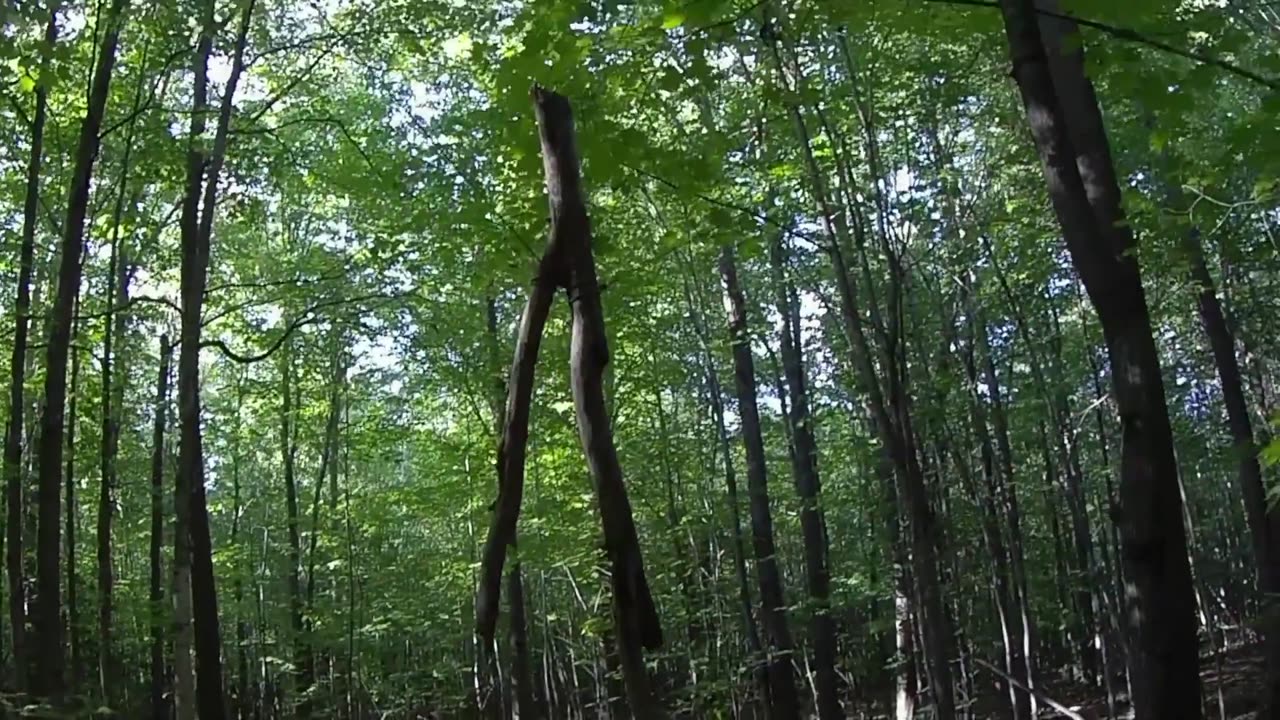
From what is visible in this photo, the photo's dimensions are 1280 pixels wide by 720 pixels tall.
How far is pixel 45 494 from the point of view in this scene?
8.24 m

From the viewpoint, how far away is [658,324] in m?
17.9

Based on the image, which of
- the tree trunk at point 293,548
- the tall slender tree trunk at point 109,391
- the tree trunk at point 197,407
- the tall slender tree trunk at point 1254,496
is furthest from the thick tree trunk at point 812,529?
the tree trunk at point 293,548

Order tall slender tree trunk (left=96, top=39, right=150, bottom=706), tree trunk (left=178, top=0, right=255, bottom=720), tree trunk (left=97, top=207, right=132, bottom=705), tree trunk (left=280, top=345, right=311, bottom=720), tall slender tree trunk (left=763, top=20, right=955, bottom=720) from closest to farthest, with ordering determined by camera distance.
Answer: tall slender tree trunk (left=763, top=20, right=955, bottom=720) → tree trunk (left=178, top=0, right=255, bottom=720) → tall slender tree trunk (left=96, top=39, right=150, bottom=706) → tree trunk (left=97, top=207, right=132, bottom=705) → tree trunk (left=280, top=345, right=311, bottom=720)

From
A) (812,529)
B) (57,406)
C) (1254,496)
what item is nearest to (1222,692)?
(1254,496)

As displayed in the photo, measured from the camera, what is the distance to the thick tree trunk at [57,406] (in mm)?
8141

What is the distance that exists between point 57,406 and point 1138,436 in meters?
7.84

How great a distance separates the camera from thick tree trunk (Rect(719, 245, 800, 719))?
45.3 feet

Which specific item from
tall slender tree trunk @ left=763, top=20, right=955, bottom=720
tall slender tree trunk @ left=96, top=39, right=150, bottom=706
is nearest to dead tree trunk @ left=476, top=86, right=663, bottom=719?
tall slender tree trunk @ left=763, top=20, right=955, bottom=720

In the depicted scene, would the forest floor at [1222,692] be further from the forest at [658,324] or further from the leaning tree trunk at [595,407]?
the leaning tree trunk at [595,407]

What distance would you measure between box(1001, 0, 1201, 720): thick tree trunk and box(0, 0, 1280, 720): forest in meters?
0.01

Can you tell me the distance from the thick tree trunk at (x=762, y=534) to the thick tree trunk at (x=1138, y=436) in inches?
373

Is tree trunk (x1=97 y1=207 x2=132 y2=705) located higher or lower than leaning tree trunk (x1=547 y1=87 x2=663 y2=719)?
higher

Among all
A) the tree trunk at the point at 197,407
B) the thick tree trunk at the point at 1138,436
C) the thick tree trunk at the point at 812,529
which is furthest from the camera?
the thick tree trunk at the point at 812,529

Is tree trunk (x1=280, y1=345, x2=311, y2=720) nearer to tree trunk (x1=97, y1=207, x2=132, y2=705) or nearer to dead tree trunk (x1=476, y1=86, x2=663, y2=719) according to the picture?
tree trunk (x1=97, y1=207, x2=132, y2=705)
